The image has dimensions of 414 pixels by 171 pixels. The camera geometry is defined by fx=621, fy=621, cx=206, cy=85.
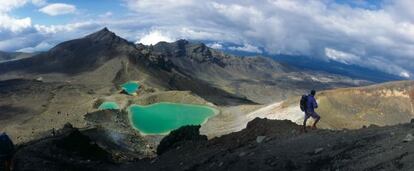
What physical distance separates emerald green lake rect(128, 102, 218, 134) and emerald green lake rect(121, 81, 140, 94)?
38149mm

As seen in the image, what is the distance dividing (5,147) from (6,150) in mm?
216

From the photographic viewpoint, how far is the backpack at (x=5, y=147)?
88.5 feet

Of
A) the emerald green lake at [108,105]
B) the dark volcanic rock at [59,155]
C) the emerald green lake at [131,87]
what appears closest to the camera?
the dark volcanic rock at [59,155]

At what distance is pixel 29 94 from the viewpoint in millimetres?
176500

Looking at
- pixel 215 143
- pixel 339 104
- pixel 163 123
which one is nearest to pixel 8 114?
pixel 163 123

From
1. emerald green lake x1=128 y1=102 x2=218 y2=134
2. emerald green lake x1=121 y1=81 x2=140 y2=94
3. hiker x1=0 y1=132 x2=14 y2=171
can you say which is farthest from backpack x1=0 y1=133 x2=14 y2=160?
emerald green lake x1=121 y1=81 x2=140 y2=94

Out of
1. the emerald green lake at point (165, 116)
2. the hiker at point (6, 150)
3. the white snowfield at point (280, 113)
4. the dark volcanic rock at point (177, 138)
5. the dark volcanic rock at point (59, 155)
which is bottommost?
the emerald green lake at point (165, 116)

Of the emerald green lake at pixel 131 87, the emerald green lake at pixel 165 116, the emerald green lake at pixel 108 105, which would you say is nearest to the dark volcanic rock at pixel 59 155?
the emerald green lake at pixel 165 116

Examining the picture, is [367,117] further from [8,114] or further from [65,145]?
[8,114]

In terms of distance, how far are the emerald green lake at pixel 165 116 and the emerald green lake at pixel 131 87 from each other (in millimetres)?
38149

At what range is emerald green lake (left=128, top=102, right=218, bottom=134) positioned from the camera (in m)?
115

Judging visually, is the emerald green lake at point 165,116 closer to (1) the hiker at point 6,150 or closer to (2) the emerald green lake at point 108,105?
(2) the emerald green lake at point 108,105

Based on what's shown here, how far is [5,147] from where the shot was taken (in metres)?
27.4

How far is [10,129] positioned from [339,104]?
Answer: 59.5 meters
